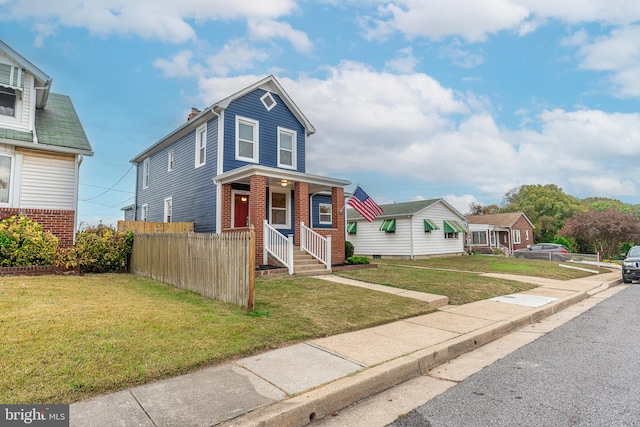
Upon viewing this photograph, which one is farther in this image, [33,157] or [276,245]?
[276,245]

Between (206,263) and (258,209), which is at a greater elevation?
(258,209)

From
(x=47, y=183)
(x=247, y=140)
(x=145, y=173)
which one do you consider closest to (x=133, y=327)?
(x=47, y=183)

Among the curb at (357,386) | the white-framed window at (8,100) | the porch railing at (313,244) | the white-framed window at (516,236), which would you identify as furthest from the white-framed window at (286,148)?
the white-framed window at (516,236)

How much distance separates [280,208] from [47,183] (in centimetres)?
846

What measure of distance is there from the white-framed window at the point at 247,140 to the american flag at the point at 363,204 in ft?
14.8

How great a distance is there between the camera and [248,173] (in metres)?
12.0

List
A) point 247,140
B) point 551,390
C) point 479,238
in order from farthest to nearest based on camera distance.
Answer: point 479,238 < point 247,140 < point 551,390

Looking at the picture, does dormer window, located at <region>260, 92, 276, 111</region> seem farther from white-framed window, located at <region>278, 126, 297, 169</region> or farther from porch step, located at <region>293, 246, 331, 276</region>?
porch step, located at <region>293, 246, 331, 276</region>

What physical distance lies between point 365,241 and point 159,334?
23.2 m

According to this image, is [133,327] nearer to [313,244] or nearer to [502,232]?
[313,244]

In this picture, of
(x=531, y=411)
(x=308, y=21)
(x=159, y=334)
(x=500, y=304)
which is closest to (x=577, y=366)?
(x=531, y=411)

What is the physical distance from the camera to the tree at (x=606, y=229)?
1163 inches

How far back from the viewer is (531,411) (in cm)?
320

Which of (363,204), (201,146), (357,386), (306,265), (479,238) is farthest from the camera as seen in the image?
(479,238)
